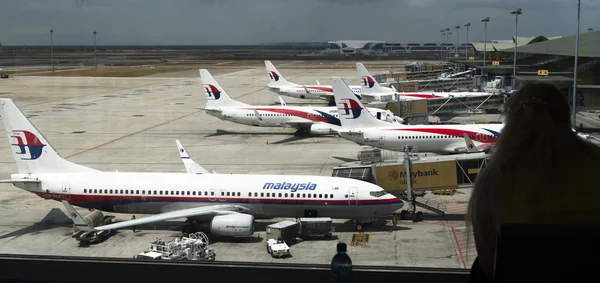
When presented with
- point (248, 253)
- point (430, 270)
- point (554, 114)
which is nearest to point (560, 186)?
point (554, 114)

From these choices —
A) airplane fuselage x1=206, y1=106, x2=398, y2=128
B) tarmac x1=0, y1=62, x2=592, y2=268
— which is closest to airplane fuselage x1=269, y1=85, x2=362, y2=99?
airplane fuselage x1=206, y1=106, x2=398, y2=128

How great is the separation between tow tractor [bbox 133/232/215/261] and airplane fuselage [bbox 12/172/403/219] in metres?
1.80

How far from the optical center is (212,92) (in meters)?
24.1

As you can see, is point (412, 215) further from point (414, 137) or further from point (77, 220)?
point (414, 137)

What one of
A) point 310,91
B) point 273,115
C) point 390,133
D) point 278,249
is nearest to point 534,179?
point 278,249

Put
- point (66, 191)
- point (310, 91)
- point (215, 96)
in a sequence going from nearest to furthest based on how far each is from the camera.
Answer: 1. point (66, 191)
2. point (215, 96)
3. point (310, 91)

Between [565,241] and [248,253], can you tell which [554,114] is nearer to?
[565,241]

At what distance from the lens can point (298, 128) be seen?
24.7 m

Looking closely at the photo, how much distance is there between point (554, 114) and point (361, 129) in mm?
17602

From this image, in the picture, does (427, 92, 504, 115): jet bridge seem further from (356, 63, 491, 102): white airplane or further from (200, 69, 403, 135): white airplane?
(356, 63, 491, 102): white airplane

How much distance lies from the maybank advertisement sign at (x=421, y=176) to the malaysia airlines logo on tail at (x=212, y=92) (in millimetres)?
11923

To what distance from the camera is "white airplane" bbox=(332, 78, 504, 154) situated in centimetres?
1914

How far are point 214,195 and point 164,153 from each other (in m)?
→ 5.61

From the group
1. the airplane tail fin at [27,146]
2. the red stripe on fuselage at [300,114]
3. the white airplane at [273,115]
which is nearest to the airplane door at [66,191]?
the airplane tail fin at [27,146]
